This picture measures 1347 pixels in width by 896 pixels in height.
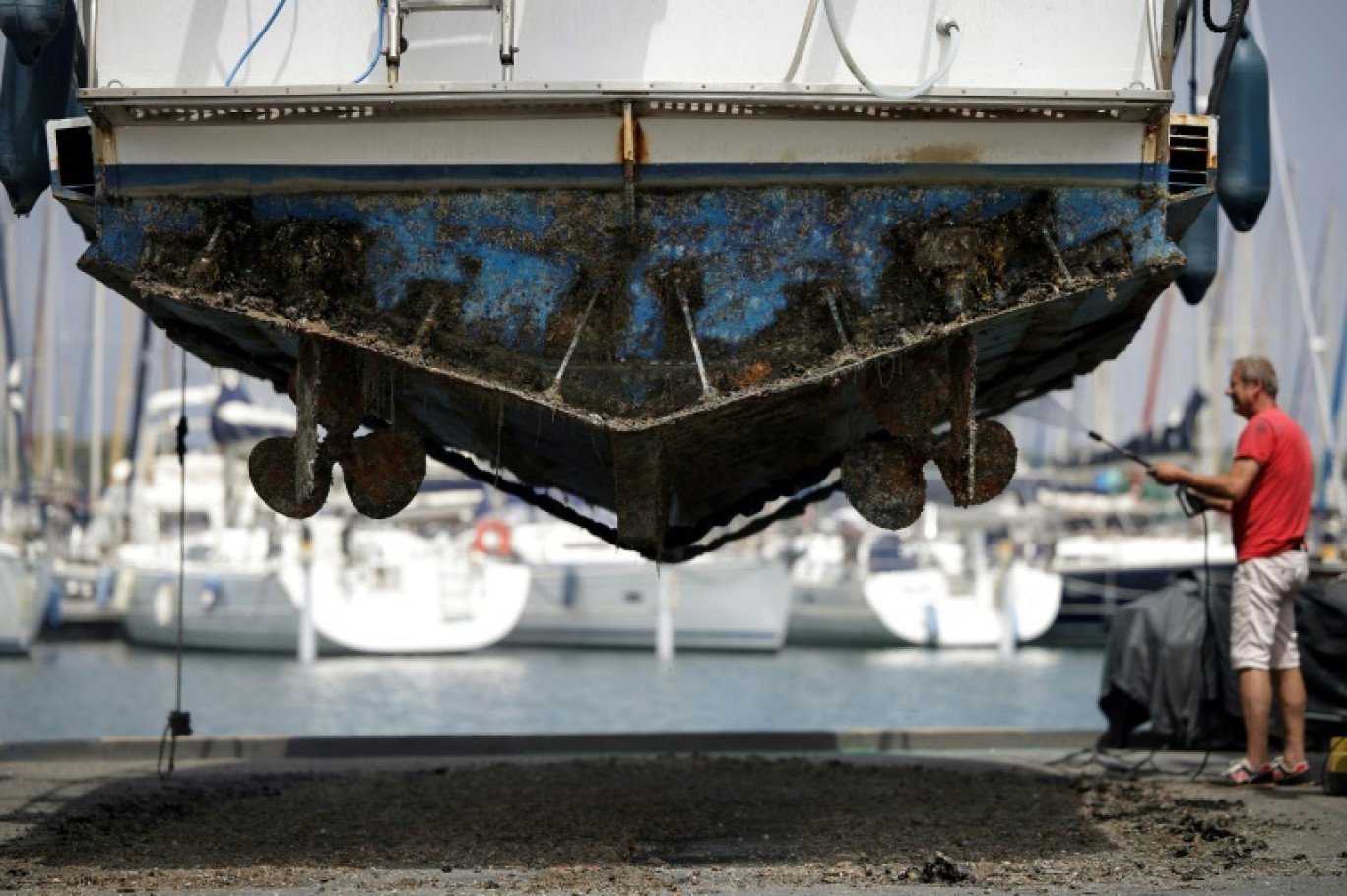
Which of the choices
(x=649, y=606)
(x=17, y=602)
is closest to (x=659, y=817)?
(x=649, y=606)

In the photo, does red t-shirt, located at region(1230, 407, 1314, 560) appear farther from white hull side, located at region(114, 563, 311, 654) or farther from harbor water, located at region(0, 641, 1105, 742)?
white hull side, located at region(114, 563, 311, 654)

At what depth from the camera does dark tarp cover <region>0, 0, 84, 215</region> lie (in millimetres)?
7289

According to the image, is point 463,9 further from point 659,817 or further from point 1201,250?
point 1201,250

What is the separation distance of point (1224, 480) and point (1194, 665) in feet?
5.93

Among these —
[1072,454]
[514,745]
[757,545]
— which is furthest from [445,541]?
[514,745]

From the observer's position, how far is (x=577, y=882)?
6.11 metres

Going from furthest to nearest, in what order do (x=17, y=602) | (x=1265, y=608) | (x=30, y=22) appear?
1. (x=17, y=602)
2. (x=1265, y=608)
3. (x=30, y=22)

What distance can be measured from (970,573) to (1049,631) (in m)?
2.14

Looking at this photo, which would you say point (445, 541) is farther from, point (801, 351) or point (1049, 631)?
point (801, 351)

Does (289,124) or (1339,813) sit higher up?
(289,124)

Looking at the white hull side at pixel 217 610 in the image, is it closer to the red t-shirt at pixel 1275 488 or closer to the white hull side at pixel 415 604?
the white hull side at pixel 415 604

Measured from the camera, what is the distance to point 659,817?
788 centimetres

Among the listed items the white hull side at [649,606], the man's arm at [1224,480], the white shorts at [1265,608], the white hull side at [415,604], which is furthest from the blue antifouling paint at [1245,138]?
the white hull side at [649,606]

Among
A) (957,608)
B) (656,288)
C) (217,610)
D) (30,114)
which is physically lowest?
(217,610)
